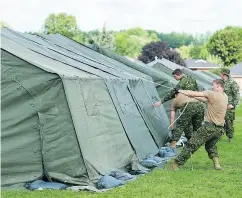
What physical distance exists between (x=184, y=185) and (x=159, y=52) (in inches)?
2173

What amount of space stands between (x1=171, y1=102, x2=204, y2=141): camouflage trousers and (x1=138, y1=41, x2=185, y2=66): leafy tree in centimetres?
4768

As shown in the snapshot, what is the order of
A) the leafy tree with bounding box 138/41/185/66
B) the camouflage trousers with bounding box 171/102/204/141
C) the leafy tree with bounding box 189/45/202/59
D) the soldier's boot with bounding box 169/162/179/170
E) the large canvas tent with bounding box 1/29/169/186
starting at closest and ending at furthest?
the large canvas tent with bounding box 1/29/169/186 → the soldier's boot with bounding box 169/162/179/170 → the camouflage trousers with bounding box 171/102/204/141 → the leafy tree with bounding box 138/41/185/66 → the leafy tree with bounding box 189/45/202/59

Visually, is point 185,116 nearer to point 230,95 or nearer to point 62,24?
point 230,95

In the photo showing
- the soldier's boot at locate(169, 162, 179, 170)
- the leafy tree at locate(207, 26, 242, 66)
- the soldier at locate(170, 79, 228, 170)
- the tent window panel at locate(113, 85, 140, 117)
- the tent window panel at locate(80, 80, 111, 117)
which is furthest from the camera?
the leafy tree at locate(207, 26, 242, 66)

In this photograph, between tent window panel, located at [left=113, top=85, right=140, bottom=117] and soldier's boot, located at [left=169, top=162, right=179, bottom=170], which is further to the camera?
tent window panel, located at [left=113, top=85, right=140, bottom=117]

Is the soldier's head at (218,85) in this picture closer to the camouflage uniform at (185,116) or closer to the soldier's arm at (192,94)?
the soldier's arm at (192,94)

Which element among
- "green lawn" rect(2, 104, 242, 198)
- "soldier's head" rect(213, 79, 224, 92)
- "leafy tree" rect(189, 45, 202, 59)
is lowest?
"leafy tree" rect(189, 45, 202, 59)

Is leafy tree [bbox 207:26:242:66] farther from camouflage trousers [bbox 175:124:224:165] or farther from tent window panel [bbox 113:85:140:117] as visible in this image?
camouflage trousers [bbox 175:124:224:165]

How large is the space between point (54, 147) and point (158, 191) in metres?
1.68

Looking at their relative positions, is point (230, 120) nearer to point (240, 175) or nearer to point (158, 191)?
point (240, 175)

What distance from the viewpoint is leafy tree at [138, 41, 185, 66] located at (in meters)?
60.9

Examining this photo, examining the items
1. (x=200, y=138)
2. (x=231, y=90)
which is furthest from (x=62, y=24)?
(x=200, y=138)

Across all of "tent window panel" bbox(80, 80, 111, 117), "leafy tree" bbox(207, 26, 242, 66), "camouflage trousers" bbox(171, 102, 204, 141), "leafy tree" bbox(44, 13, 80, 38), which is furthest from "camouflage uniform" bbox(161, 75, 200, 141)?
"leafy tree" bbox(44, 13, 80, 38)

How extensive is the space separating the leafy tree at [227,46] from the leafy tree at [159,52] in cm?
2916
